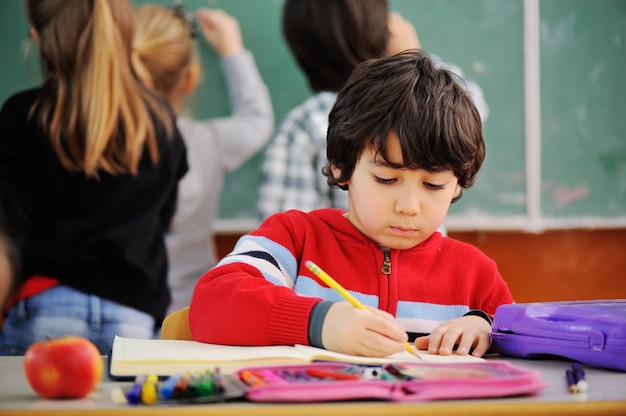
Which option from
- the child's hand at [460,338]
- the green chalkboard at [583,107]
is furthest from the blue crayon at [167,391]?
the green chalkboard at [583,107]

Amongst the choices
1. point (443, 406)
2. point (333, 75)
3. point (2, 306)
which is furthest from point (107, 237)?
point (443, 406)

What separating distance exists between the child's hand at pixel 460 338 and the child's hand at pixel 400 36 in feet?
5.55

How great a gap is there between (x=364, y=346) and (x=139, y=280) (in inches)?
43.7

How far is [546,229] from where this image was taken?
3141mm

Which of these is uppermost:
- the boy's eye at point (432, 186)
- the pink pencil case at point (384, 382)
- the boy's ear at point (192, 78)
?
the boy's ear at point (192, 78)

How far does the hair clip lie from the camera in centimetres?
299

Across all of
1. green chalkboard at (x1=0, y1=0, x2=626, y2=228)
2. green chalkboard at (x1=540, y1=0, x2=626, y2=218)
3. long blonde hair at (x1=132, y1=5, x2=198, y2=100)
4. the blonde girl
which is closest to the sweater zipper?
the blonde girl

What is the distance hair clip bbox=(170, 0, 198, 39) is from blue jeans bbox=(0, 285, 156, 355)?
46.3 inches

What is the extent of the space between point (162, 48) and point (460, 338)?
1.79 meters

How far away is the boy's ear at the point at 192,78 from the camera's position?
3000 millimetres

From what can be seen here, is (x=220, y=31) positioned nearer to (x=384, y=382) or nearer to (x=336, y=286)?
(x=336, y=286)

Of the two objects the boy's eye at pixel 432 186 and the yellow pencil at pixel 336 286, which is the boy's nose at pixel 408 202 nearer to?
the boy's eye at pixel 432 186

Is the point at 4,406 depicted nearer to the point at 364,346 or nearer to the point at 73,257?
Answer: the point at 364,346

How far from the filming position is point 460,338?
1.35 meters
